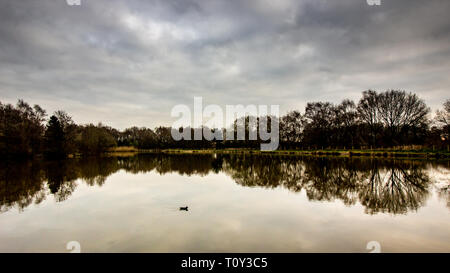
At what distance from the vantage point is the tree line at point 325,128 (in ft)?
145

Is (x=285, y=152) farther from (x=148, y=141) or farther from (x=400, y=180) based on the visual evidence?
(x=148, y=141)

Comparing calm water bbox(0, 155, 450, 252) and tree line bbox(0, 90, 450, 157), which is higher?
tree line bbox(0, 90, 450, 157)

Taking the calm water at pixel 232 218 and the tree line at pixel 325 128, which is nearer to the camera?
the calm water at pixel 232 218

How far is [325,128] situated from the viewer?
2436 inches

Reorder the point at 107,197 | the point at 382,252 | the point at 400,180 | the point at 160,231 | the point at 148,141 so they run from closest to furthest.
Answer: the point at 382,252
the point at 160,231
the point at 107,197
the point at 400,180
the point at 148,141

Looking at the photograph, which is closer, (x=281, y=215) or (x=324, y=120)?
(x=281, y=215)

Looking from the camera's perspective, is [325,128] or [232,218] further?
[325,128]

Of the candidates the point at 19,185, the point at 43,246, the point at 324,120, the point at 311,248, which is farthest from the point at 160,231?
the point at 324,120

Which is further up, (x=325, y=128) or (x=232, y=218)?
(x=325, y=128)

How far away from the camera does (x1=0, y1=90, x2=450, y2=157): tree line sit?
44.2 meters

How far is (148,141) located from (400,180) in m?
91.6

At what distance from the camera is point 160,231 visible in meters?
7.85

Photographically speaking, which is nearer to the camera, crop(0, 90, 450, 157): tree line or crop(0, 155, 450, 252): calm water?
crop(0, 155, 450, 252): calm water

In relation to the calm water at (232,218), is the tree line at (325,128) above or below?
above
